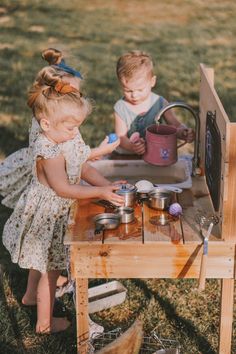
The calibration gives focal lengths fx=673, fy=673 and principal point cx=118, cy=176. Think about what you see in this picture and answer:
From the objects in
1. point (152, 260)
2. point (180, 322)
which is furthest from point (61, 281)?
point (152, 260)

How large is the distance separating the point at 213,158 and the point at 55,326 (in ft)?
4.61

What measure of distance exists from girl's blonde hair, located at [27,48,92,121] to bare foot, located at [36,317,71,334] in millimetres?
1270

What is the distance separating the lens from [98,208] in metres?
3.61

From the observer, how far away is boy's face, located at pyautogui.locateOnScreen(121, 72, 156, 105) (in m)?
4.33

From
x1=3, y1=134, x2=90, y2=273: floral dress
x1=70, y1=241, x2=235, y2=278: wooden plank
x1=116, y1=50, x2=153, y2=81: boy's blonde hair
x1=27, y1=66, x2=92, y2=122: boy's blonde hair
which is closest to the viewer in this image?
x1=70, y1=241, x2=235, y2=278: wooden plank

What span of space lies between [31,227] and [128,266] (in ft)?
2.20

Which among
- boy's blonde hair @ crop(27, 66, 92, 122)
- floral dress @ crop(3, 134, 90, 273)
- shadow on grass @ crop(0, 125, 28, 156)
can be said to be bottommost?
shadow on grass @ crop(0, 125, 28, 156)

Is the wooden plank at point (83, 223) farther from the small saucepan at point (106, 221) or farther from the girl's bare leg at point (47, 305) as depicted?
the girl's bare leg at point (47, 305)

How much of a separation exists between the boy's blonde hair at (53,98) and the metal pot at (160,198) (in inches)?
22.4

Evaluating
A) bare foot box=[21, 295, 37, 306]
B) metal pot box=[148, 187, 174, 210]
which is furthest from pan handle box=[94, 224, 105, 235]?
bare foot box=[21, 295, 37, 306]

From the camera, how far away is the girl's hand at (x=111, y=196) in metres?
3.47

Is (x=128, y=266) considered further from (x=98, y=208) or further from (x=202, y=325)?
(x=202, y=325)

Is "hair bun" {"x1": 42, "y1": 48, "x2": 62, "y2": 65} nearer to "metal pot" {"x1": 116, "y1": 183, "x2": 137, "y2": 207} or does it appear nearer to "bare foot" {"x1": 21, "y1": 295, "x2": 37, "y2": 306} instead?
"metal pot" {"x1": 116, "y1": 183, "x2": 137, "y2": 207}

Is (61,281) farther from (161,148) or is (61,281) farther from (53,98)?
(53,98)
